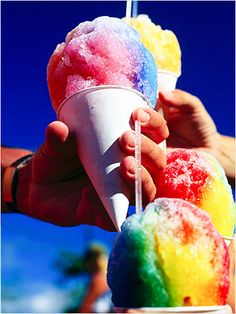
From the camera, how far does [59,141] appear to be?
1121 mm

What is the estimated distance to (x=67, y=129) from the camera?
111 centimetres

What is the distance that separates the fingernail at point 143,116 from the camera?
1083mm

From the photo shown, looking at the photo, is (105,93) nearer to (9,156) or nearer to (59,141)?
(59,141)

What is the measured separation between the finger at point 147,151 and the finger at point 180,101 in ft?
1.65

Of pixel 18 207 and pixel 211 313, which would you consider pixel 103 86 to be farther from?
pixel 18 207

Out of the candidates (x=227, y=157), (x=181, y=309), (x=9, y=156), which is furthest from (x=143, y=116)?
(x=9, y=156)

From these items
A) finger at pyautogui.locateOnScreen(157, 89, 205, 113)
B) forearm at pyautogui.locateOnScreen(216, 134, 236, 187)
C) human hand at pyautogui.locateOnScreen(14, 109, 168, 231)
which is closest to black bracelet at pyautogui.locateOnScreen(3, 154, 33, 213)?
human hand at pyautogui.locateOnScreen(14, 109, 168, 231)

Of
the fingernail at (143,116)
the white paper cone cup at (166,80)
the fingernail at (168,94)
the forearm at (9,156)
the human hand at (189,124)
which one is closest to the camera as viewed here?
the fingernail at (143,116)

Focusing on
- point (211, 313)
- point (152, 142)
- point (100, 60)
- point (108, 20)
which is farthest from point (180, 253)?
point (108, 20)

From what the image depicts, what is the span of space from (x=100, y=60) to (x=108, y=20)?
0.43ft

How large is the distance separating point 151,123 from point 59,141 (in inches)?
8.2

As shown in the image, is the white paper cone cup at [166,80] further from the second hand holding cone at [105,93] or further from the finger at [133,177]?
the finger at [133,177]

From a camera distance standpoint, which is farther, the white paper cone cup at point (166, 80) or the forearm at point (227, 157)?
the forearm at point (227, 157)

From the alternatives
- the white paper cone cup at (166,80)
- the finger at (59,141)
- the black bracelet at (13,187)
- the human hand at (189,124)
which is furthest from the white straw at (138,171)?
the black bracelet at (13,187)
